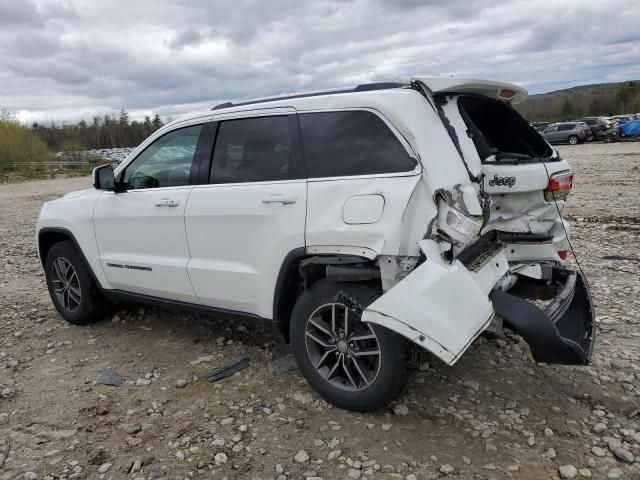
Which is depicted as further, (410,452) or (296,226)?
(296,226)

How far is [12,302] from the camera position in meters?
6.04

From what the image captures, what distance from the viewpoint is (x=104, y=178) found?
4430 mm

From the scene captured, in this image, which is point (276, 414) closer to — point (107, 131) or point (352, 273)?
point (352, 273)

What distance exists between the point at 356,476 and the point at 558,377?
1751 millimetres

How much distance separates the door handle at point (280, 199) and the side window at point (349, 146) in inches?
7.6

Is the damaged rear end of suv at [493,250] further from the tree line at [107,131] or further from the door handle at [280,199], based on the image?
the tree line at [107,131]

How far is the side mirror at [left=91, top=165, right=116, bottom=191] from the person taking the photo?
4426 millimetres

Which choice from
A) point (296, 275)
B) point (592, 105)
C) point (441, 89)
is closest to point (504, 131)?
point (441, 89)

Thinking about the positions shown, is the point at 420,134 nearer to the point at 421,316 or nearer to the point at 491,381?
the point at 421,316

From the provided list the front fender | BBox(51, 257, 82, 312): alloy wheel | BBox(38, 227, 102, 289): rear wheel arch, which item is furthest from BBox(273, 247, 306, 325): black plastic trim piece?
BBox(51, 257, 82, 312): alloy wheel

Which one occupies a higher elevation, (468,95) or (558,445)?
(468,95)

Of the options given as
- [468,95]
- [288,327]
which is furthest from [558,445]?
[468,95]

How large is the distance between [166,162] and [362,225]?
6.45ft

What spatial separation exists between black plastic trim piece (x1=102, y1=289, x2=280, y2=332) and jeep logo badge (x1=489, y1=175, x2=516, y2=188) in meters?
1.71
